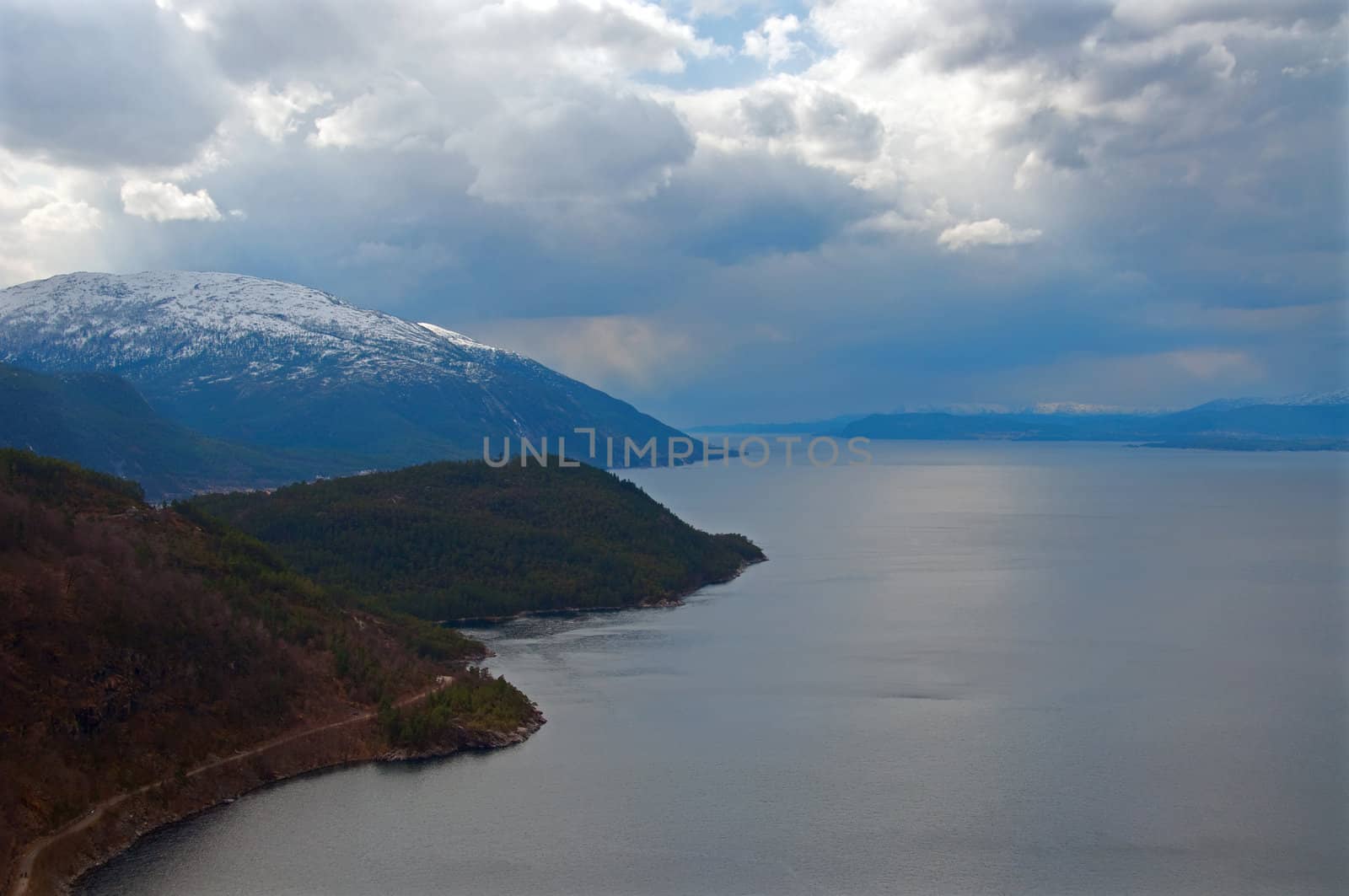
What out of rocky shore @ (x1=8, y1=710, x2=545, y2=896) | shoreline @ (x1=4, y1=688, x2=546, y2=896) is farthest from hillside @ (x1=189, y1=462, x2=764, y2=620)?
rocky shore @ (x1=8, y1=710, x2=545, y2=896)

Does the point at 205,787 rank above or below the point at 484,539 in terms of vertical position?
below

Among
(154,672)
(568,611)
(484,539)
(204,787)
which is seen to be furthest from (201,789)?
(484,539)

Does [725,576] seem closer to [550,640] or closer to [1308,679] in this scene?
[550,640]

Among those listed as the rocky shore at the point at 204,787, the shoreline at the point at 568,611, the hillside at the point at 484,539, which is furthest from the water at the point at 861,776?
the hillside at the point at 484,539

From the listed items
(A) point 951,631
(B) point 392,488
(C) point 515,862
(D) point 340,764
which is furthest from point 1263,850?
(B) point 392,488

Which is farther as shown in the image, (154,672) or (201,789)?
(154,672)

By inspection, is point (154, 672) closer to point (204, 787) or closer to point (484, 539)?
point (204, 787)
